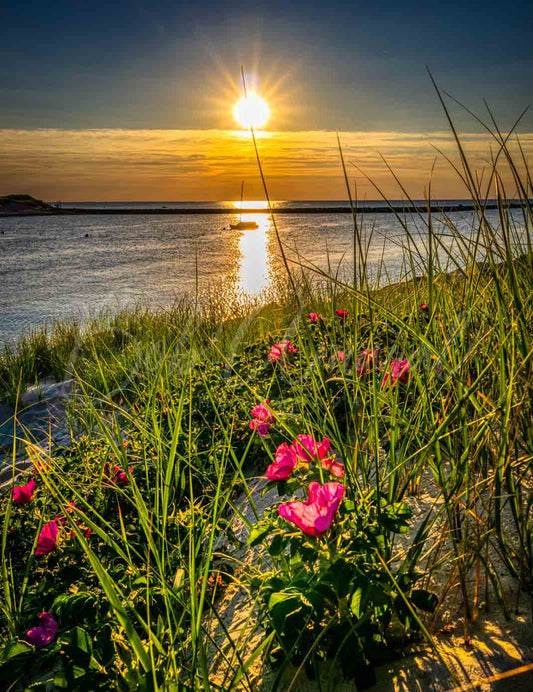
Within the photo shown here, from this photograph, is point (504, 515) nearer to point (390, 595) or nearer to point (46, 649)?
point (390, 595)

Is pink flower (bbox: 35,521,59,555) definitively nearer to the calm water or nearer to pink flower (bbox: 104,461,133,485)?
pink flower (bbox: 104,461,133,485)

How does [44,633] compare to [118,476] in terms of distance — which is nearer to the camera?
[44,633]

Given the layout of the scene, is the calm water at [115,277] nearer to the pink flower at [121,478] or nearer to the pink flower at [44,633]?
the pink flower at [121,478]

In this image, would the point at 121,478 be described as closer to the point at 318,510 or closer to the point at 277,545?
the point at 277,545

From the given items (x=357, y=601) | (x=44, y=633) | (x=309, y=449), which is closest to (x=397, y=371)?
(x=309, y=449)

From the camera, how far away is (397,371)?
1650 mm

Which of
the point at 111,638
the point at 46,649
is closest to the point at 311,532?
the point at 111,638

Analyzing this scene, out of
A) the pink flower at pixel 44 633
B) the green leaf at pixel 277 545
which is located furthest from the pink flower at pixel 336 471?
the pink flower at pixel 44 633

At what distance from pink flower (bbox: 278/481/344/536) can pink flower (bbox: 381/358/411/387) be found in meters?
0.47

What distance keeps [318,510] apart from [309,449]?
298mm

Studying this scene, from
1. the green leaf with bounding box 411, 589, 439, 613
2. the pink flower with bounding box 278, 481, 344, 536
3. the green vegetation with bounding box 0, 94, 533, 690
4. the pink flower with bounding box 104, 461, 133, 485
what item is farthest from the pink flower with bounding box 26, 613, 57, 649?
the green leaf with bounding box 411, 589, 439, 613

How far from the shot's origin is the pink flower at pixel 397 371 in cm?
155

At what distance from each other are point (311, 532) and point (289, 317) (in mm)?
4633

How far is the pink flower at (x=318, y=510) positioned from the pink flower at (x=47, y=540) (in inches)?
37.9
